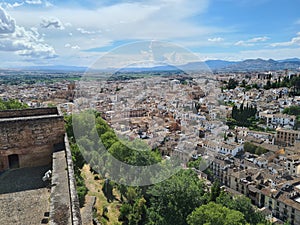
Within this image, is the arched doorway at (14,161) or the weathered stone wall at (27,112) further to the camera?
the weathered stone wall at (27,112)

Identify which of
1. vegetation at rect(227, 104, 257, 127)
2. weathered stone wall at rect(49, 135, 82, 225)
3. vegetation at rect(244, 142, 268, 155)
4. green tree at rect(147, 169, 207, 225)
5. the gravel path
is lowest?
vegetation at rect(244, 142, 268, 155)

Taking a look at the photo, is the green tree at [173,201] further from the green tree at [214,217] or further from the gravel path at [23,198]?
the gravel path at [23,198]

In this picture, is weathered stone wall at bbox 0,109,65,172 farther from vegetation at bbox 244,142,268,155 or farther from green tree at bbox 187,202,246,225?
vegetation at bbox 244,142,268,155

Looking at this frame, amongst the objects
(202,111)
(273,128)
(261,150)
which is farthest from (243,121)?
(202,111)

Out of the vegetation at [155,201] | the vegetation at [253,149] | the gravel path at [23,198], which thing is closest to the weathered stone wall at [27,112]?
the gravel path at [23,198]

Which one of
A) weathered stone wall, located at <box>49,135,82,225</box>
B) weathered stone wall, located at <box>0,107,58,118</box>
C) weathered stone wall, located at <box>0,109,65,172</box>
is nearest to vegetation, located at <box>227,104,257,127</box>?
weathered stone wall, located at <box>0,107,58,118</box>

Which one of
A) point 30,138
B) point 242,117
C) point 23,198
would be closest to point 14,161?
point 30,138
